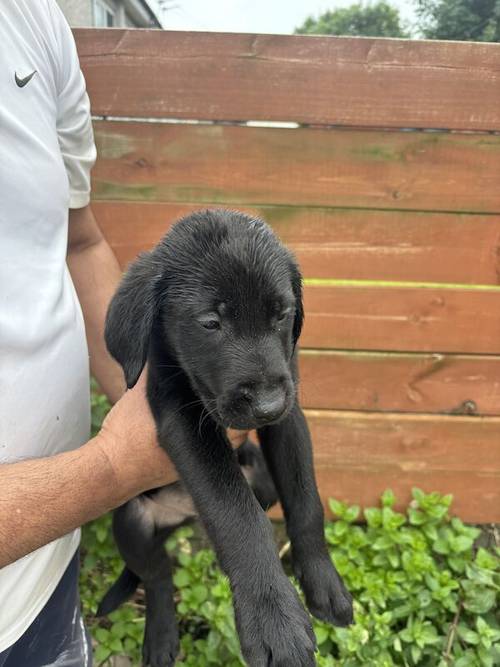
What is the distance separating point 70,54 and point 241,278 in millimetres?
880

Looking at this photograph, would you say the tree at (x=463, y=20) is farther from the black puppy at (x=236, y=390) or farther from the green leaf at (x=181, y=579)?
the green leaf at (x=181, y=579)

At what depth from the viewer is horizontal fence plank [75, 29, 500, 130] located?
201 cm

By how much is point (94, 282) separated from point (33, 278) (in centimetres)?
52

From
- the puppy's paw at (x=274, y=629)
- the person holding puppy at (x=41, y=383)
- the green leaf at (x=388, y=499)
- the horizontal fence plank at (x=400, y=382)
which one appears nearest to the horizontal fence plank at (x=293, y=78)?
the person holding puppy at (x=41, y=383)

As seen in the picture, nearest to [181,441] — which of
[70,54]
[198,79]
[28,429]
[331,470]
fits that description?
[28,429]

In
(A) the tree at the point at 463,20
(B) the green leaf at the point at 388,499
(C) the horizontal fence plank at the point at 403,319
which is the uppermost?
(A) the tree at the point at 463,20

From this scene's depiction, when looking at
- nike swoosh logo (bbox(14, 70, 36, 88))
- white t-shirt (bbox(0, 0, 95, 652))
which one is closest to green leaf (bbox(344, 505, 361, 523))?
white t-shirt (bbox(0, 0, 95, 652))

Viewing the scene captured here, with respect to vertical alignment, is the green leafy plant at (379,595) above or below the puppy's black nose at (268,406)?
below

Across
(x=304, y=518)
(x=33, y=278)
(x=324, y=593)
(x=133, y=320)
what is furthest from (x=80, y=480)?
(x=324, y=593)

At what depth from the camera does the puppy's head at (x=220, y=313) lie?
1171 mm

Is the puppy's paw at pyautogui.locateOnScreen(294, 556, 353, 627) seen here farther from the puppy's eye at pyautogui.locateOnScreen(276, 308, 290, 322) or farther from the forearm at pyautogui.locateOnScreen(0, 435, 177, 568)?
the puppy's eye at pyautogui.locateOnScreen(276, 308, 290, 322)

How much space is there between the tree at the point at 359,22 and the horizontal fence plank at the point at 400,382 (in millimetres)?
1426

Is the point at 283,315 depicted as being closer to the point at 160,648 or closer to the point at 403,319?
the point at 403,319

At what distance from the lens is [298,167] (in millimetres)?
2143
